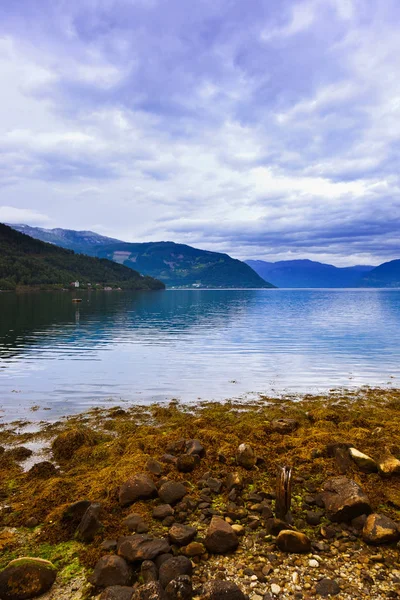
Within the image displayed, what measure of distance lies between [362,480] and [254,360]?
25.1 m

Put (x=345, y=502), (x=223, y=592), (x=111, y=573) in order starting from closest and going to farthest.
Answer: (x=223, y=592) < (x=111, y=573) < (x=345, y=502)

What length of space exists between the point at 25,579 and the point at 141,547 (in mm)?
2265

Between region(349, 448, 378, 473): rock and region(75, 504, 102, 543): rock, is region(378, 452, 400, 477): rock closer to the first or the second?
region(349, 448, 378, 473): rock

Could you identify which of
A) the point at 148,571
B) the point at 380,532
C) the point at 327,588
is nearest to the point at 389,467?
the point at 380,532

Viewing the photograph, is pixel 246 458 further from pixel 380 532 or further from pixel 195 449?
pixel 380 532

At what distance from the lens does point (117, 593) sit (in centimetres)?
656

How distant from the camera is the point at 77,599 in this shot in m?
6.77

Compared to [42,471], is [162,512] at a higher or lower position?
higher

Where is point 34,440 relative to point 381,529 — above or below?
below

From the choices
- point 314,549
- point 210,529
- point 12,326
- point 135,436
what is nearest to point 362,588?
point 314,549

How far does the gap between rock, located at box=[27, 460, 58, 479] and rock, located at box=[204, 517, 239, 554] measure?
6889 mm

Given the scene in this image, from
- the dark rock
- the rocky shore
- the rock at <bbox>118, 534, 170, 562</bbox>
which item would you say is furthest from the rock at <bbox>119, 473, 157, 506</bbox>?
the dark rock

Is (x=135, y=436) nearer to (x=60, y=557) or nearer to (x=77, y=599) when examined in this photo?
(x=60, y=557)

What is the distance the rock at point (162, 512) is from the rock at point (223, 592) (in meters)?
2.74
